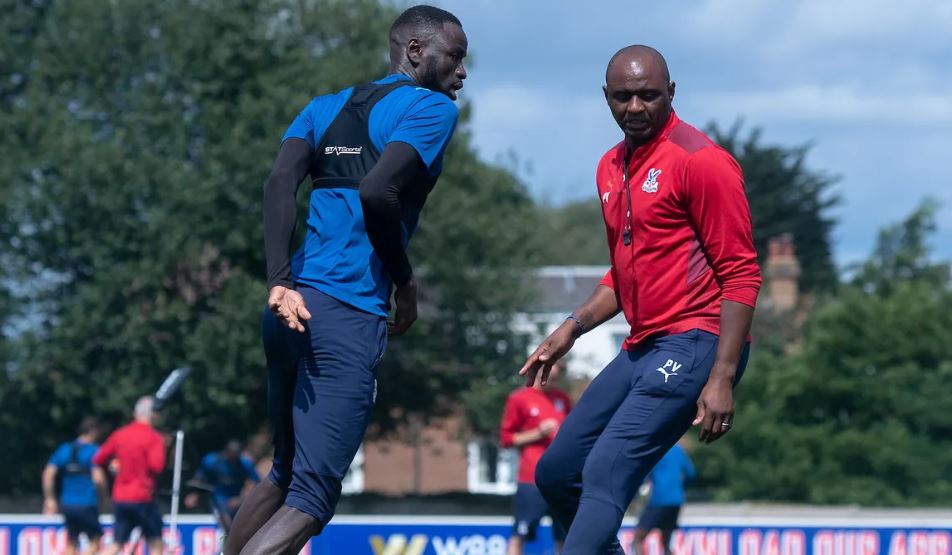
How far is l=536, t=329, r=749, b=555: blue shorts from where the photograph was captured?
4.68 meters

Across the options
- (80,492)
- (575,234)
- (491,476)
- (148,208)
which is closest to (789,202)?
(575,234)

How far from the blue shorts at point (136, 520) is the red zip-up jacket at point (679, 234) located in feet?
35.6

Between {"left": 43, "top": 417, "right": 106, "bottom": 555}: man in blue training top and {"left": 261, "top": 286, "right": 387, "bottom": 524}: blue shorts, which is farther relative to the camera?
{"left": 43, "top": 417, "right": 106, "bottom": 555}: man in blue training top

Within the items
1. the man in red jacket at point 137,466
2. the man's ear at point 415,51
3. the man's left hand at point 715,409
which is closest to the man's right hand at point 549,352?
the man's left hand at point 715,409

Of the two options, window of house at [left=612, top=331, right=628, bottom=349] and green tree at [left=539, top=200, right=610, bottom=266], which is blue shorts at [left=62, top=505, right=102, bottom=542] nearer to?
window of house at [left=612, top=331, right=628, bottom=349]

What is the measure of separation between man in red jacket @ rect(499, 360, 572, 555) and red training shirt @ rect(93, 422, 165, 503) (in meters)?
4.46

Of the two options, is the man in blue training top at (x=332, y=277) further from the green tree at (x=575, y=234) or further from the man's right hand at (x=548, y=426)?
the green tree at (x=575, y=234)

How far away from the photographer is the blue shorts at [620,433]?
15.3ft

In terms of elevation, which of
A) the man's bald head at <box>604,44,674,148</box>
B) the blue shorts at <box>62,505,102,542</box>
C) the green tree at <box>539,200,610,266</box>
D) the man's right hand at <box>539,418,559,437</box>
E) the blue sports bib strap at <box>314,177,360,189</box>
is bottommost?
the blue shorts at <box>62,505,102,542</box>

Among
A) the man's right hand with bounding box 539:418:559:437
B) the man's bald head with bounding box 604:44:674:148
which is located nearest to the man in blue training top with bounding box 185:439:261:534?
the man's right hand with bounding box 539:418:559:437

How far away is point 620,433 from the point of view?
4.71 m

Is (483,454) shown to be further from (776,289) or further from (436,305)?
(776,289)

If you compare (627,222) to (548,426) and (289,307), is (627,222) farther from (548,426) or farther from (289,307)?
(548,426)

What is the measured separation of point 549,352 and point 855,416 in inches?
1127
